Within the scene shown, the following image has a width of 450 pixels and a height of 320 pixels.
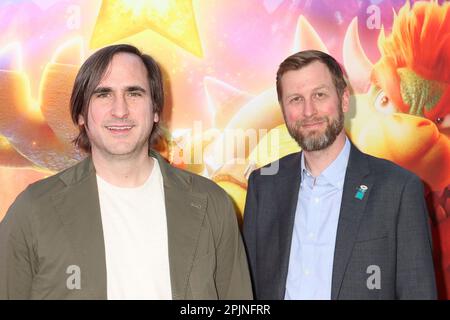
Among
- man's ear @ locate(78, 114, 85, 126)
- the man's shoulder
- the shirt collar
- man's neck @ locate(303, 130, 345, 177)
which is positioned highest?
man's ear @ locate(78, 114, 85, 126)

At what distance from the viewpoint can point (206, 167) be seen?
3.00 metres

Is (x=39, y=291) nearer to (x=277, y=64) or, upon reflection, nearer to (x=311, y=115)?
(x=311, y=115)

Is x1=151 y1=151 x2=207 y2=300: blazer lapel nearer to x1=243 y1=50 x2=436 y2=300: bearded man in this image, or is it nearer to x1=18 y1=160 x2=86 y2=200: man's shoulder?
x1=18 y1=160 x2=86 y2=200: man's shoulder

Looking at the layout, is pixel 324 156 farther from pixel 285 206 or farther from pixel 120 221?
pixel 120 221

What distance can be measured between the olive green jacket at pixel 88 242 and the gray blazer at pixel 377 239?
0.33 metres

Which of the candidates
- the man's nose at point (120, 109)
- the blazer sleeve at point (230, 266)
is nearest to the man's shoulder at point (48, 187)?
the man's nose at point (120, 109)

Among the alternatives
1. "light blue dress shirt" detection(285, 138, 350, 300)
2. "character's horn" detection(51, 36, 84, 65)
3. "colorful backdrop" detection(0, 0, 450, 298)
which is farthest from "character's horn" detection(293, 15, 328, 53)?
"character's horn" detection(51, 36, 84, 65)

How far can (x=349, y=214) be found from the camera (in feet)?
7.38

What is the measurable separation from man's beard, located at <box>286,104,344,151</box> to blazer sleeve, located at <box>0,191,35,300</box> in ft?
3.83

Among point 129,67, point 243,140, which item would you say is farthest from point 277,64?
point 129,67

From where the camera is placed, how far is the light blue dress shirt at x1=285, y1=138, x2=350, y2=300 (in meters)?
2.24

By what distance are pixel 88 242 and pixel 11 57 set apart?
1.43 m

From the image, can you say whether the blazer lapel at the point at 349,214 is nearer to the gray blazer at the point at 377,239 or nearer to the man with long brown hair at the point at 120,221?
the gray blazer at the point at 377,239

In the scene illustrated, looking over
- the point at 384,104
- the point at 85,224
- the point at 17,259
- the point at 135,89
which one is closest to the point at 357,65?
the point at 384,104
